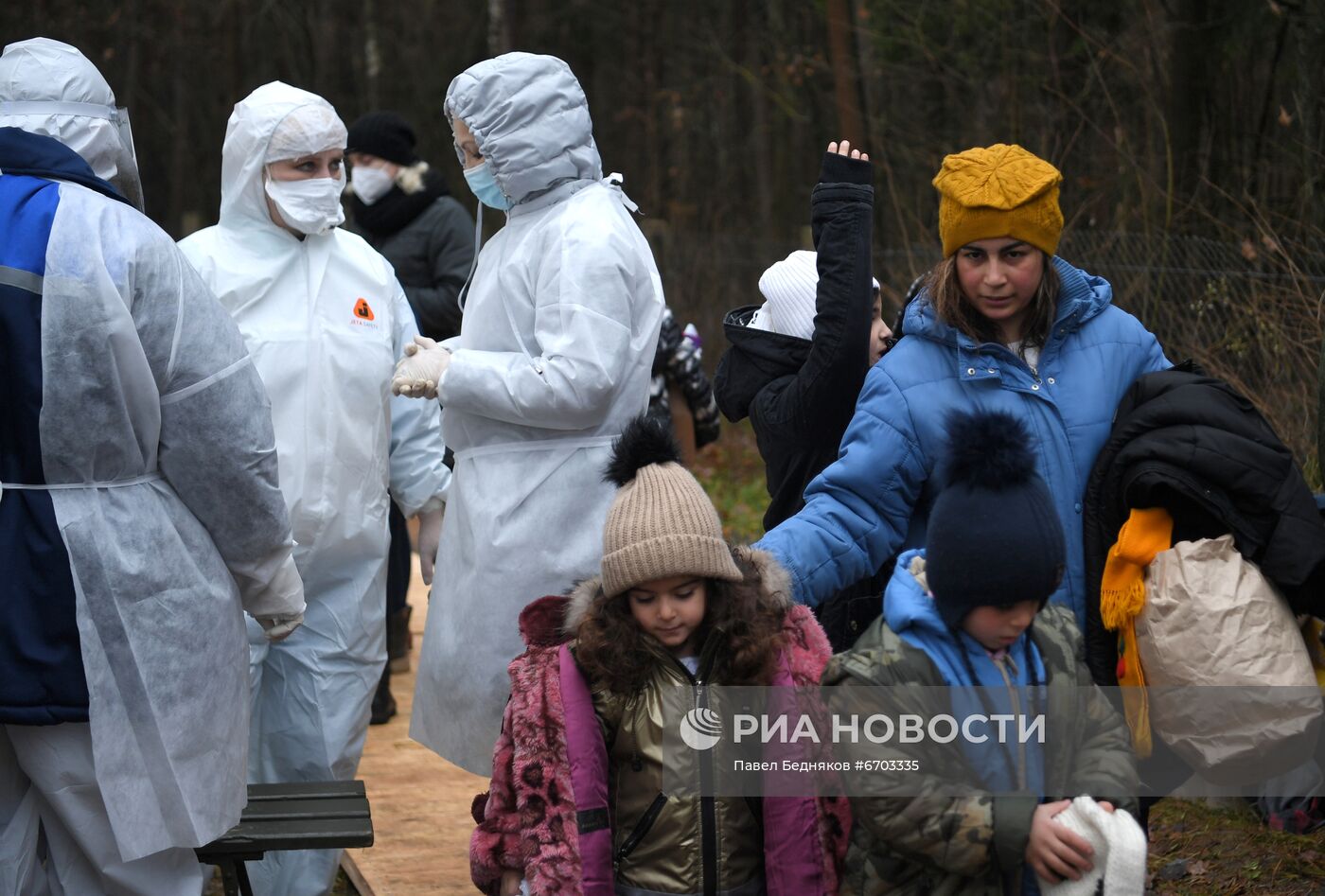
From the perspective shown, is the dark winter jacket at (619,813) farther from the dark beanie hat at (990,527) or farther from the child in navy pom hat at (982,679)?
the dark beanie hat at (990,527)

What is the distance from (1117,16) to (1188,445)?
9.16 meters

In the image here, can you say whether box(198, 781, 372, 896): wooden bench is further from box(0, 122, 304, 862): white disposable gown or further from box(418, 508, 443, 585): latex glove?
box(418, 508, 443, 585): latex glove

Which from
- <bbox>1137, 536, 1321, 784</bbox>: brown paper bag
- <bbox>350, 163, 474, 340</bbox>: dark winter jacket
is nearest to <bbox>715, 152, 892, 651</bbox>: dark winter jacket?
<bbox>1137, 536, 1321, 784</bbox>: brown paper bag

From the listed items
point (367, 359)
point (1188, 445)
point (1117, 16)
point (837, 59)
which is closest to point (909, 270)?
point (1117, 16)

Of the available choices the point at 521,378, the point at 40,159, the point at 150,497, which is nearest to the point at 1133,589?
the point at 521,378

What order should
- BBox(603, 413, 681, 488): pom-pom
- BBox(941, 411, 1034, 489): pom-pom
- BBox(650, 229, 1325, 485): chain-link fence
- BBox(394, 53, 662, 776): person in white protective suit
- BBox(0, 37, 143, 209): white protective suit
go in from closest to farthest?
1. BBox(941, 411, 1034, 489): pom-pom
2. BBox(603, 413, 681, 488): pom-pom
3. BBox(0, 37, 143, 209): white protective suit
4. BBox(394, 53, 662, 776): person in white protective suit
5. BBox(650, 229, 1325, 485): chain-link fence

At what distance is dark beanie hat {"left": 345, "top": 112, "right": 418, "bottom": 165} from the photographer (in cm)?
719

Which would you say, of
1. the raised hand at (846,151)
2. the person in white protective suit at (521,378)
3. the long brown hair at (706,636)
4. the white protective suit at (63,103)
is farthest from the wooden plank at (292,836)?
the raised hand at (846,151)

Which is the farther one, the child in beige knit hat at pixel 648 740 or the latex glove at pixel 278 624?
the latex glove at pixel 278 624

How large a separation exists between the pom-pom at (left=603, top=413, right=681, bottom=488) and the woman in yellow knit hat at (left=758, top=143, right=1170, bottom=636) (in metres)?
0.29

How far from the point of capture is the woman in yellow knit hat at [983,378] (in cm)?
327

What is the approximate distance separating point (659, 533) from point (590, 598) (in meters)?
0.23

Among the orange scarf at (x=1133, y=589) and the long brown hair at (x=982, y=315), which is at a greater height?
the long brown hair at (x=982, y=315)

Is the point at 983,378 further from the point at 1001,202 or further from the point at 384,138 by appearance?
the point at 384,138
